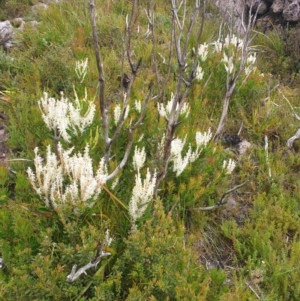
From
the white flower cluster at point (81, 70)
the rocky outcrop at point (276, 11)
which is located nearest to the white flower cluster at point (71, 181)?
the white flower cluster at point (81, 70)

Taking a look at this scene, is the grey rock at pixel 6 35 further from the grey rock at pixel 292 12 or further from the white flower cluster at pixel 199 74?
the grey rock at pixel 292 12

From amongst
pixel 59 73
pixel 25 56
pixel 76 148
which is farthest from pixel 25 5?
pixel 76 148

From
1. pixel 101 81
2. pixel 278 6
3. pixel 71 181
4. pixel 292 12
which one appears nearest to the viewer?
pixel 71 181

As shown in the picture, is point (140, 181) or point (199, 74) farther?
point (199, 74)

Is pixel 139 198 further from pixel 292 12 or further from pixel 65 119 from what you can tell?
pixel 292 12

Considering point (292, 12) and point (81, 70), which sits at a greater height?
point (292, 12)

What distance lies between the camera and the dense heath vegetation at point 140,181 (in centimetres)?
226

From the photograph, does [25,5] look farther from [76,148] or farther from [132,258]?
[132,258]

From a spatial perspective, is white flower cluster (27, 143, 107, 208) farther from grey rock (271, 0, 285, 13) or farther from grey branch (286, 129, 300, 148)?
grey rock (271, 0, 285, 13)

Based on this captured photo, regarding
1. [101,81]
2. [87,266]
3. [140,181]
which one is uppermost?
[101,81]

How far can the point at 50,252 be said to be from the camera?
223cm

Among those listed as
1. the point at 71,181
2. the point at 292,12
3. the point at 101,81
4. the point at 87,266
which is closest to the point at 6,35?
the point at 101,81

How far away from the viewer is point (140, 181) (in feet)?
7.97

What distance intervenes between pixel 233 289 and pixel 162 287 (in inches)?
33.7
